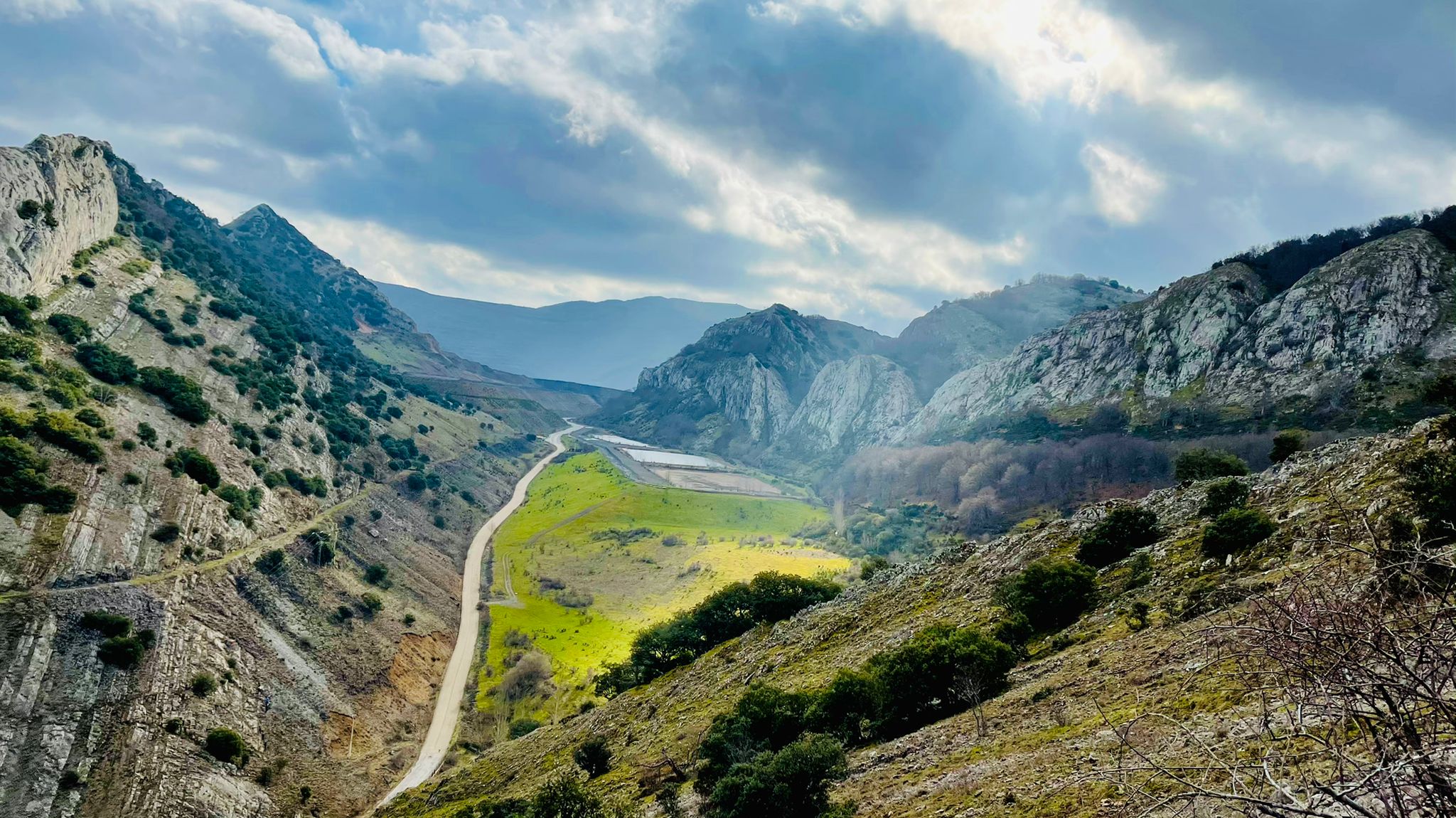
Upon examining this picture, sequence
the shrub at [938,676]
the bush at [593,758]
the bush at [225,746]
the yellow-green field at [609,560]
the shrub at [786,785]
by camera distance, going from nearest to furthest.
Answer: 1. the shrub at [786,785]
2. the shrub at [938,676]
3. the bush at [593,758]
4. the bush at [225,746]
5. the yellow-green field at [609,560]

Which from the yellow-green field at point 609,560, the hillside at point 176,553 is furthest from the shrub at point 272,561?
the yellow-green field at point 609,560

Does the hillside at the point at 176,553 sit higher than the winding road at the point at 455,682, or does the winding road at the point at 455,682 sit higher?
the hillside at the point at 176,553

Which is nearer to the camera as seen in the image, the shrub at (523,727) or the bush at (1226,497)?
the bush at (1226,497)

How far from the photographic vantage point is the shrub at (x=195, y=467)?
219 ft

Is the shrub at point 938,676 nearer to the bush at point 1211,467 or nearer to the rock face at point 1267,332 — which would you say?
the bush at point 1211,467

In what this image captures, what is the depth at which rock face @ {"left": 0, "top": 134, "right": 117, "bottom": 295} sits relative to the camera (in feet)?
251

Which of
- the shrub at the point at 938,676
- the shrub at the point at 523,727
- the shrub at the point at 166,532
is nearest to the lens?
the shrub at the point at 938,676

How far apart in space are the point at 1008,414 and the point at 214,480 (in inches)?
7235

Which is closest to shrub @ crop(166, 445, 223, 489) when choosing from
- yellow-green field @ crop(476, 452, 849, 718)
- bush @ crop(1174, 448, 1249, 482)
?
yellow-green field @ crop(476, 452, 849, 718)

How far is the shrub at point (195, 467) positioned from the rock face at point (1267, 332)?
6750 inches

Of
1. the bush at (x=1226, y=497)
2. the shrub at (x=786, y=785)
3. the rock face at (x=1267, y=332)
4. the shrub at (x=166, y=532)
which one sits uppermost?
the rock face at (x=1267, y=332)

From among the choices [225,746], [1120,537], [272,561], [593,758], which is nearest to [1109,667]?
[1120,537]

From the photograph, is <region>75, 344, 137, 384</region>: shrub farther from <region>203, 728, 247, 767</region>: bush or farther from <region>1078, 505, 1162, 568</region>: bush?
<region>1078, 505, 1162, 568</region>: bush

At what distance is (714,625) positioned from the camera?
61.9 m
